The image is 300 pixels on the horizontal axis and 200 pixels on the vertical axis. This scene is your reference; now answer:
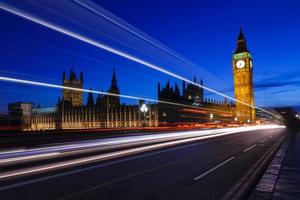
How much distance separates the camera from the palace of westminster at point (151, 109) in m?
115

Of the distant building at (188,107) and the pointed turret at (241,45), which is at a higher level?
the pointed turret at (241,45)

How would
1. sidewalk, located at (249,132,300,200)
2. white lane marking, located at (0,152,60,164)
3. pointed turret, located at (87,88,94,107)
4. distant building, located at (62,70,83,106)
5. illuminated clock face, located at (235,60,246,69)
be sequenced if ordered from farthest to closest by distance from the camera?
distant building, located at (62,70,83,106) → illuminated clock face, located at (235,60,246,69) → pointed turret, located at (87,88,94,107) → white lane marking, located at (0,152,60,164) → sidewalk, located at (249,132,300,200)

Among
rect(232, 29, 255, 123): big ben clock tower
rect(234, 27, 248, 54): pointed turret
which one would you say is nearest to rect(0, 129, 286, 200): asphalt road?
rect(232, 29, 255, 123): big ben clock tower

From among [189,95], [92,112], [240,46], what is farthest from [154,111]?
[240,46]

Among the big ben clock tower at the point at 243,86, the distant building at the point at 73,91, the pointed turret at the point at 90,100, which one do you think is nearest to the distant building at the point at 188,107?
the big ben clock tower at the point at 243,86

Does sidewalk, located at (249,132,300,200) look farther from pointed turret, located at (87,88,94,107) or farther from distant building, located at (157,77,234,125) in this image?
pointed turret, located at (87,88,94,107)

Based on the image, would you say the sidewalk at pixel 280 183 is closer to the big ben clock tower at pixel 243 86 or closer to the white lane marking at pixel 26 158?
the white lane marking at pixel 26 158

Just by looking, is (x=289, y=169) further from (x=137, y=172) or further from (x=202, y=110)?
(x=202, y=110)

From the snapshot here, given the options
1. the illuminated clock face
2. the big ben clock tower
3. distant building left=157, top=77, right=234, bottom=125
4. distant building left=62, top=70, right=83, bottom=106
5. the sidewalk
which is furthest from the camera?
distant building left=62, top=70, right=83, bottom=106

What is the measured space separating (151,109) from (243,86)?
50466 millimetres

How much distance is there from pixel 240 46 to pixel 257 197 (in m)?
162

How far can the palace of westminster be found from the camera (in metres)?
115

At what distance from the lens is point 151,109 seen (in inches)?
4478

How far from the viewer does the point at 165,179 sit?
388 inches
